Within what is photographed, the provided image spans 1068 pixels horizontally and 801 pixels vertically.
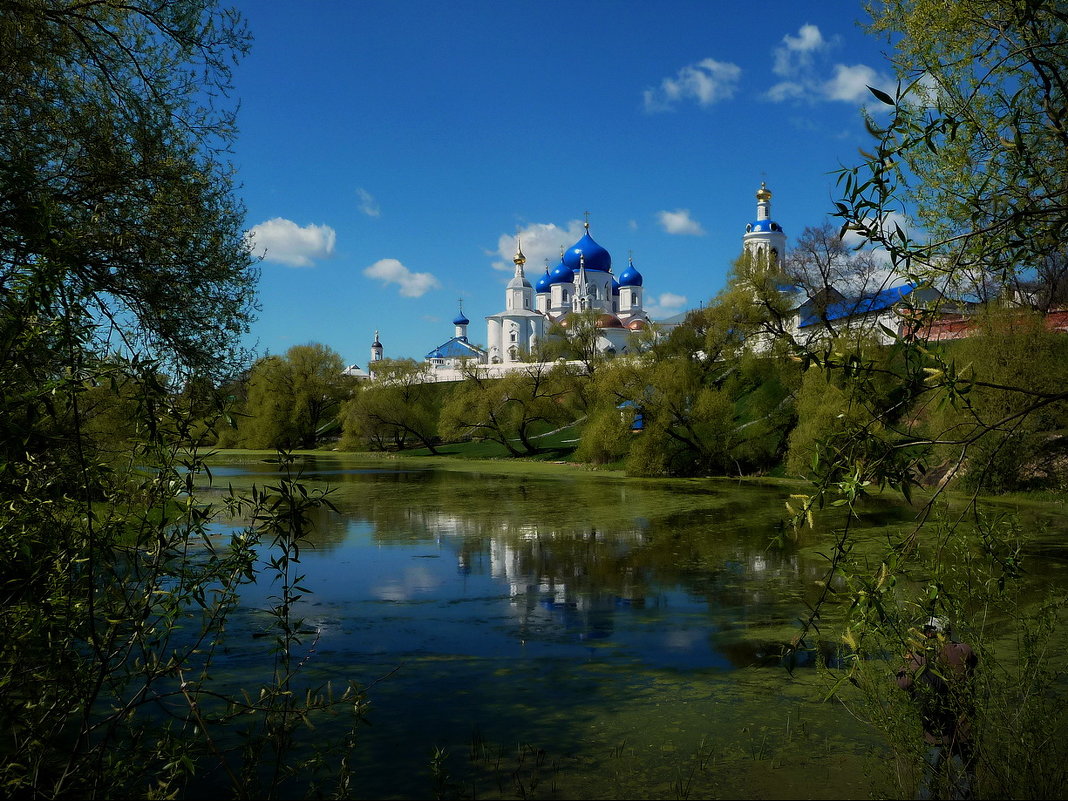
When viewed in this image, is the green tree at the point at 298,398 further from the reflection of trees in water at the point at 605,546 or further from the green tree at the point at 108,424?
the green tree at the point at 108,424

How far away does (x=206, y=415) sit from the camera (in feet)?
13.1


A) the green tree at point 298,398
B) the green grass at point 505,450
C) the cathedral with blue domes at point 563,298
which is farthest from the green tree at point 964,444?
the cathedral with blue domes at point 563,298

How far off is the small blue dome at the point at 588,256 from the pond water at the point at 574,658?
60918 millimetres

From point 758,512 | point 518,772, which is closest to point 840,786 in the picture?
point 518,772

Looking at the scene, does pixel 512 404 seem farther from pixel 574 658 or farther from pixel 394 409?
pixel 574 658

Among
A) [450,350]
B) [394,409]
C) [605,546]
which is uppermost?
[450,350]

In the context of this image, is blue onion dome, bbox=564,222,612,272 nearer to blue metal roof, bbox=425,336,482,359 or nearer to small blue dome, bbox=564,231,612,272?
small blue dome, bbox=564,231,612,272

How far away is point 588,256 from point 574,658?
6992 centimetres

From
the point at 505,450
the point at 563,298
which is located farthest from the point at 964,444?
the point at 563,298

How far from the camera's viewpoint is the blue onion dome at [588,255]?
75750mm

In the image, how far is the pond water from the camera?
204 inches

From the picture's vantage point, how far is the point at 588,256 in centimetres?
7562

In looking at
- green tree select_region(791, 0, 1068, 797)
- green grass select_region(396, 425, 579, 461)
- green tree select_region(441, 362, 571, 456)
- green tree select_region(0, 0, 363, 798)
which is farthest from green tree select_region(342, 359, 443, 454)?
green tree select_region(791, 0, 1068, 797)

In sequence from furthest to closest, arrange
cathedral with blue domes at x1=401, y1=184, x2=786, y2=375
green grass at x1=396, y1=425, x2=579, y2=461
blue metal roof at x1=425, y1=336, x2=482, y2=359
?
blue metal roof at x1=425, y1=336, x2=482, y2=359 → cathedral with blue domes at x1=401, y1=184, x2=786, y2=375 → green grass at x1=396, y1=425, x2=579, y2=461
